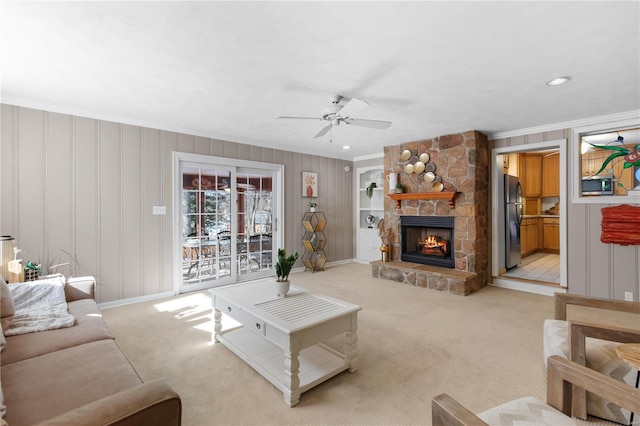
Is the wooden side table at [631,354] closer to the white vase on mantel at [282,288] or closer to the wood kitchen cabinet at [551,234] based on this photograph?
the white vase on mantel at [282,288]

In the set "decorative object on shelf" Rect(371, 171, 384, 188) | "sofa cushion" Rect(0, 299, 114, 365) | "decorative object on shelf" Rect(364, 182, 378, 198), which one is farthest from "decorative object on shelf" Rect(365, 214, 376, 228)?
"sofa cushion" Rect(0, 299, 114, 365)

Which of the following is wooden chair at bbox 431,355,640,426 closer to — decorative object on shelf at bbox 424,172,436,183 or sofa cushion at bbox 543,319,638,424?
sofa cushion at bbox 543,319,638,424

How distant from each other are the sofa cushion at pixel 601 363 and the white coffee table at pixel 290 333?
4.36ft

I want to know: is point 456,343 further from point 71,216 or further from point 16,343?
point 71,216

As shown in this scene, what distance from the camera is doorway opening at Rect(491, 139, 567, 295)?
4.16 meters

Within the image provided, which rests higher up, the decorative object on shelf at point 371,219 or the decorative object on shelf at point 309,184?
the decorative object on shelf at point 309,184

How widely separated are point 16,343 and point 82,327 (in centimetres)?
32

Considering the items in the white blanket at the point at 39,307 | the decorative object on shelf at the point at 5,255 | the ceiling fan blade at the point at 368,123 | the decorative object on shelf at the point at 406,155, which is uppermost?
the decorative object on shelf at the point at 406,155

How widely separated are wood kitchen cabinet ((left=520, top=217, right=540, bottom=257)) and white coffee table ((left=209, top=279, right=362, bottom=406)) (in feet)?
20.1

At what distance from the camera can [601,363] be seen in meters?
1.68

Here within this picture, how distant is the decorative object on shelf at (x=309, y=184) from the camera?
591 cm

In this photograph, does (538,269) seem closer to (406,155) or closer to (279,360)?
(406,155)

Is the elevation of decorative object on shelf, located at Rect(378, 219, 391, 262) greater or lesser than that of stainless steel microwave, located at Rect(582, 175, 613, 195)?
lesser

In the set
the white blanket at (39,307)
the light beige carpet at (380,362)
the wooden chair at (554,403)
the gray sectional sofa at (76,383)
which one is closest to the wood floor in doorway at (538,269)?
the light beige carpet at (380,362)
